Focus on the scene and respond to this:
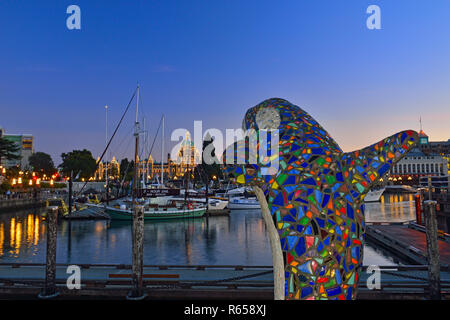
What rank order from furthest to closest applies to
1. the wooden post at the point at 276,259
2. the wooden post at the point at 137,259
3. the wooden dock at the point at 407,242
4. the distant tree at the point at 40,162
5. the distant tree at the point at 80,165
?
the distant tree at the point at 40,162 → the distant tree at the point at 80,165 → the wooden dock at the point at 407,242 → the wooden post at the point at 137,259 → the wooden post at the point at 276,259

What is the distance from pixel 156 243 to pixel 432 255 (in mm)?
24742

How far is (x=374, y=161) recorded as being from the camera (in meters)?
3.93

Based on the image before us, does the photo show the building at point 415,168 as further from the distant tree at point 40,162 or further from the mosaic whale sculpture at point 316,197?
the mosaic whale sculpture at point 316,197

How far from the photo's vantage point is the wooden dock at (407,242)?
19.7m

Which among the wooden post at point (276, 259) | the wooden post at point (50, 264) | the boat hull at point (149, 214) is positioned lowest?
the boat hull at point (149, 214)

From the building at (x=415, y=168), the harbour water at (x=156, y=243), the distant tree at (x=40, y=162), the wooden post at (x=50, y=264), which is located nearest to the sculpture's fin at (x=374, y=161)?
the wooden post at (x=50, y=264)

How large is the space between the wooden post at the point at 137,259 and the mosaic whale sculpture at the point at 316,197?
31.3 feet

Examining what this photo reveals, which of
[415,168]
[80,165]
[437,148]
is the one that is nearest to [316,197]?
[80,165]

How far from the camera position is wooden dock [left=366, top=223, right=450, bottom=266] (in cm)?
1968

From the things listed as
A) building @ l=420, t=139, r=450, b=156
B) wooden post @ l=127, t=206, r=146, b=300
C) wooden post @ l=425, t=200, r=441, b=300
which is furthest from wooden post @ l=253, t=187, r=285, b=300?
building @ l=420, t=139, r=450, b=156

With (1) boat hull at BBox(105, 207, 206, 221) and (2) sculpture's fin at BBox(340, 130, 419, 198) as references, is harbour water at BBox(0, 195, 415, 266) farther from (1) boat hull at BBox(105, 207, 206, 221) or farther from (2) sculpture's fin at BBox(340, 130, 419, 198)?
(2) sculpture's fin at BBox(340, 130, 419, 198)

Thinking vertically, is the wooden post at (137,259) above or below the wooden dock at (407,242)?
above

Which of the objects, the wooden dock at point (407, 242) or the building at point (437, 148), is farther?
the building at point (437, 148)
